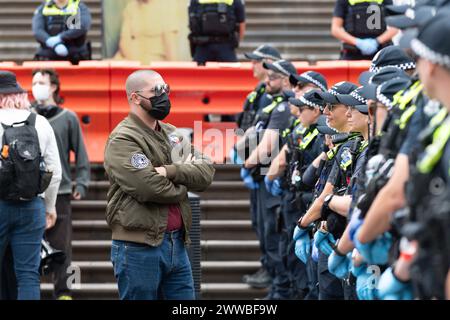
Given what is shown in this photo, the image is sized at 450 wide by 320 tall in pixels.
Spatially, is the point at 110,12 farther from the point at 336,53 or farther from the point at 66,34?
the point at 336,53

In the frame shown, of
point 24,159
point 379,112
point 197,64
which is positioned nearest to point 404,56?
point 379,112

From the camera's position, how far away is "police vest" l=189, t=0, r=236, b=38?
1373 cm

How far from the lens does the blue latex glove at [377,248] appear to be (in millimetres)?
5682

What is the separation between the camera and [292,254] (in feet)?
33.9

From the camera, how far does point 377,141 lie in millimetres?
6266

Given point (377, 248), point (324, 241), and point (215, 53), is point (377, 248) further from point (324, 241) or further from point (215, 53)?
point (215, 53)

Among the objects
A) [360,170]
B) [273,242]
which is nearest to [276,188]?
[273,242]

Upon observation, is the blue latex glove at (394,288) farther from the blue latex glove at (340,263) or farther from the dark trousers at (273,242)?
the dark trousers at (273,242)

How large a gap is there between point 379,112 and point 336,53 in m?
11.1

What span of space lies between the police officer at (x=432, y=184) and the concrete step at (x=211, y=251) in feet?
23.5

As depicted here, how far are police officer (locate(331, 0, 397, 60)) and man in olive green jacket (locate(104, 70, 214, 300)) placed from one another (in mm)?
5856

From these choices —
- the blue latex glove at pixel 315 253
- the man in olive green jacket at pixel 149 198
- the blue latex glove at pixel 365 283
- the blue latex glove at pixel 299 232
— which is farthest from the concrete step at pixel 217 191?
the blue latex glove at pixel 365 283

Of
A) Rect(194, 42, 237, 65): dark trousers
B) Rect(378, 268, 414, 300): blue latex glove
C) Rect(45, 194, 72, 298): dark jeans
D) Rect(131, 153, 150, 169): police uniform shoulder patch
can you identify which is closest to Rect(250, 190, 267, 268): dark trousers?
Rect(45, 194, 72, 298): dark jeans

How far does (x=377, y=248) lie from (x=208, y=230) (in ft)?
22.2
